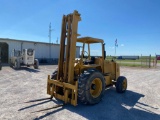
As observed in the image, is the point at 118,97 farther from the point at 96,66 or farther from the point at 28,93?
the point at 28,93

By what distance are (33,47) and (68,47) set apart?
76.3 feet

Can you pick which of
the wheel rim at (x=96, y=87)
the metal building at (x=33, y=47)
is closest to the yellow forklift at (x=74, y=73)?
the wheel rim at (x=96, y=87)

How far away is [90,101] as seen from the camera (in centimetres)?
582

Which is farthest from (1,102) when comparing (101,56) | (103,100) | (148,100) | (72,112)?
(148,100)

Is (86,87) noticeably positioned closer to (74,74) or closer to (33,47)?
(74,74)

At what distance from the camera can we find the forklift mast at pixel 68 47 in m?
5.93

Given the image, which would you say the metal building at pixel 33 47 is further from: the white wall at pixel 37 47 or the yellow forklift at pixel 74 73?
the yellow forklift at pixel 74 73

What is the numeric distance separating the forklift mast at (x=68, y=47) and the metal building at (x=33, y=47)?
20.7m

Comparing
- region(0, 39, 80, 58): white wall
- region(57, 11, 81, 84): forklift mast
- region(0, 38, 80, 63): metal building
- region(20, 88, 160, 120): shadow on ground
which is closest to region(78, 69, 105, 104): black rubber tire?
region(20, 88, 160, 120): shadow on ground

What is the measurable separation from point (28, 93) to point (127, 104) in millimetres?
4229

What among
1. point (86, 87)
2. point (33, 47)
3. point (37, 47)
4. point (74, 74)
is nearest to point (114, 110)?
point (86, 87)

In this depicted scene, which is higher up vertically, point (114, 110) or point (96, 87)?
point (96, 87)

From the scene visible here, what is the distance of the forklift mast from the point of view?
593 cm

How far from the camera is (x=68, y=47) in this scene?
614 cm
